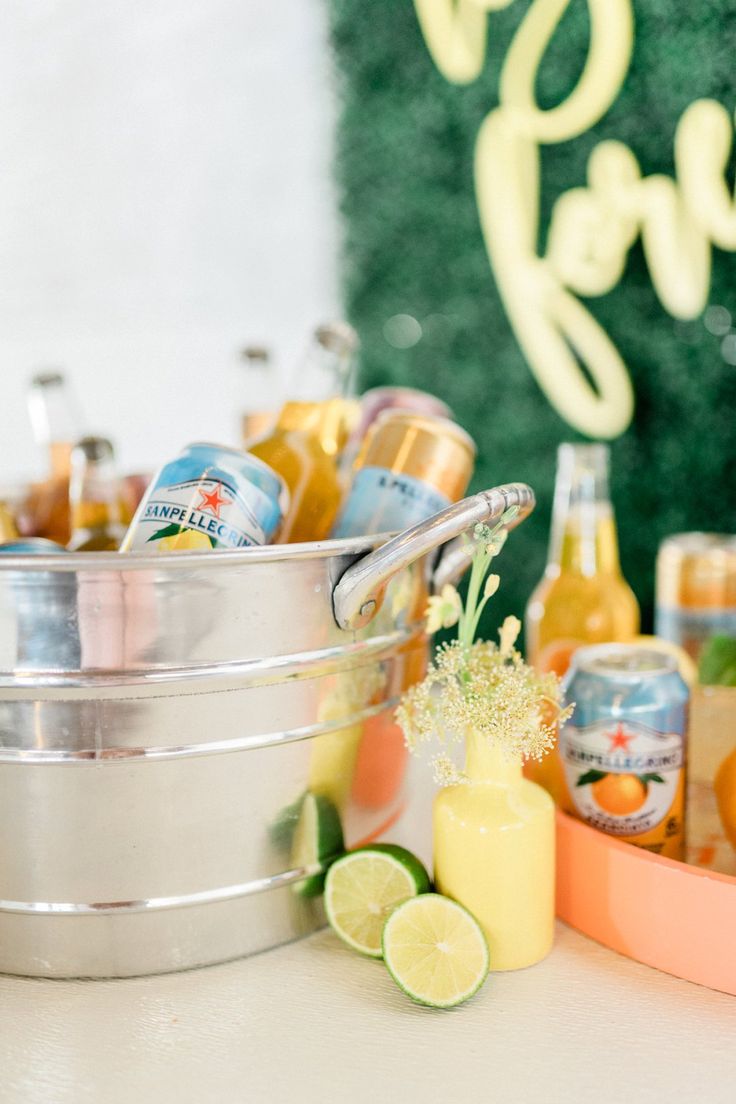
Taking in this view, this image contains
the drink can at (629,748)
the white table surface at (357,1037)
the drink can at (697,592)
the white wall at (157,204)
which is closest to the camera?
the white table surface at (357,1037)

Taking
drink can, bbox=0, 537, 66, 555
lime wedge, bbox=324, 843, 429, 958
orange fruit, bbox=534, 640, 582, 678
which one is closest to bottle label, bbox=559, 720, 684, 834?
lime wedge, bbox=324, 843, 429, 958

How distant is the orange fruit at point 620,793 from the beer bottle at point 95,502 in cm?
→ 42

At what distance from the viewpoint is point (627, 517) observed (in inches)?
50.7

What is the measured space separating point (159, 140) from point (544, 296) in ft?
2.27

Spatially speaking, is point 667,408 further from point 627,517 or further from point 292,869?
point 292,869

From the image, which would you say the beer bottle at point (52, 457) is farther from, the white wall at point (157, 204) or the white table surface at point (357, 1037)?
the white wall at point (157, 204)

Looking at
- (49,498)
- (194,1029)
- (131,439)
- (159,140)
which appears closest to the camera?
(194,1029)

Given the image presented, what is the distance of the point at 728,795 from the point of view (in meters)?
0.71

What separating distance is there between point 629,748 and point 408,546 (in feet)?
0.68

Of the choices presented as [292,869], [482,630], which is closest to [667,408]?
[482,630]

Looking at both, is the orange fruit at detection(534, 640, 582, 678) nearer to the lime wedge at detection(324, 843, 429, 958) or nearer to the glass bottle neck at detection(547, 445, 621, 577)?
the glass bottle neck at detection(547, 445, 621, 577)

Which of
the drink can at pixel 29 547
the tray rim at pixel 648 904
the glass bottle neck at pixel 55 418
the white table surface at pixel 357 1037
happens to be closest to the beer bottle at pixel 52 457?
the glass bottle neck at pixel 55 418

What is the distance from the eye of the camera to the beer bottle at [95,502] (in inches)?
33.2

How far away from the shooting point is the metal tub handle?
62 centimetres
